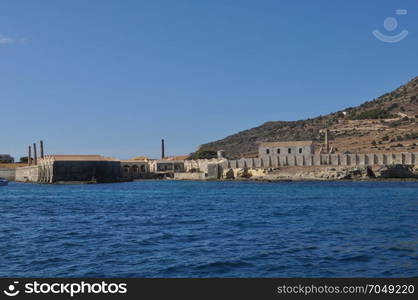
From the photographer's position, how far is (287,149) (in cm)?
9400

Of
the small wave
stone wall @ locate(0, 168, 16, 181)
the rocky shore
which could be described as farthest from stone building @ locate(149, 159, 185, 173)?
the small wave

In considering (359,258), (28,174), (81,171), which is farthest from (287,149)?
(359,258)

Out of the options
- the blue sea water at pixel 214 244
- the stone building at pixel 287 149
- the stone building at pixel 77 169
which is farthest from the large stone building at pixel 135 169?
the blue sea water at pixel 214 244

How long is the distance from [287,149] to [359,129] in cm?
4857

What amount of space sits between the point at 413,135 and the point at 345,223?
3705 inches

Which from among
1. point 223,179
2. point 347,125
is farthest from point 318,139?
point 223,179

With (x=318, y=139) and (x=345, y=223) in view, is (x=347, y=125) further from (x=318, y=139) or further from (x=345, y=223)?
(x=345, y=223)

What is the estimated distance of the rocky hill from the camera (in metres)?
115

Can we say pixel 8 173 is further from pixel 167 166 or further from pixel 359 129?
pixel 359 129

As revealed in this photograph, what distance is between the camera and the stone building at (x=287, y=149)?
3622 inches

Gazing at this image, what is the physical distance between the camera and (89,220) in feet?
98.0

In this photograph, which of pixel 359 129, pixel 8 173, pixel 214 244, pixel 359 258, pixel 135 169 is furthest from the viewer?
pixel 359 129

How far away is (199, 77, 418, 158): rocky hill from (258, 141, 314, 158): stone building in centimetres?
2003

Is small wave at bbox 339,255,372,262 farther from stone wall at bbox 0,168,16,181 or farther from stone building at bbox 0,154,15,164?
stone building at bbox 0,154,15,164
